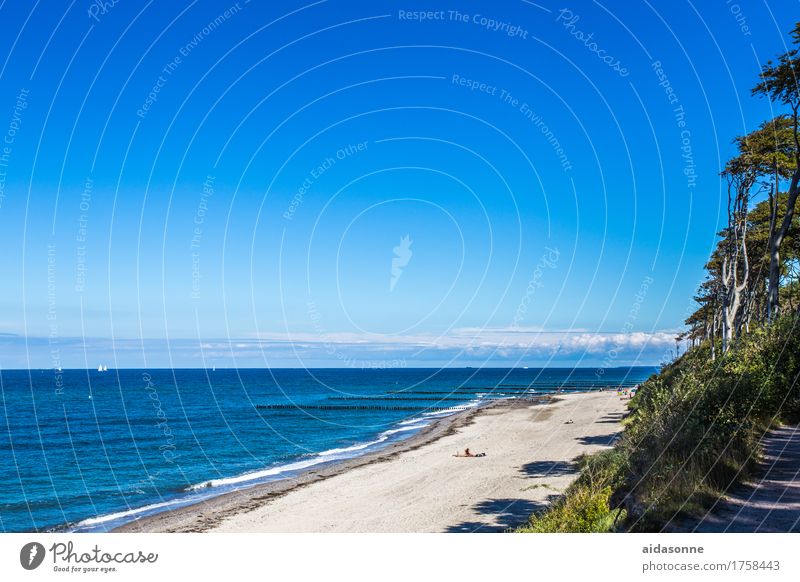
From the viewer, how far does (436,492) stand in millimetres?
29375

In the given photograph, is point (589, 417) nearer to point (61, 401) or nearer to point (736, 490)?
point (736, 490)

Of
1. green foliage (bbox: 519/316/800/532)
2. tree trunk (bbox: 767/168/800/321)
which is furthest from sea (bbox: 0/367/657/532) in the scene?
tree trunk (bbox: 767/168/800/321)

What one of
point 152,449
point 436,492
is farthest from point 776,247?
point 152,449

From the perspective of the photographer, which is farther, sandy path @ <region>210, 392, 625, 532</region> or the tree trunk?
sandy path @ <region>210, 392, 625, 532</region>

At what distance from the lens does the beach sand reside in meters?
23.8

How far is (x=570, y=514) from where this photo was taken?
13719 millimetres

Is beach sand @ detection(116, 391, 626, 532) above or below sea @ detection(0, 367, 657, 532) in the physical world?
above

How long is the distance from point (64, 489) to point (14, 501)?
127 inches
